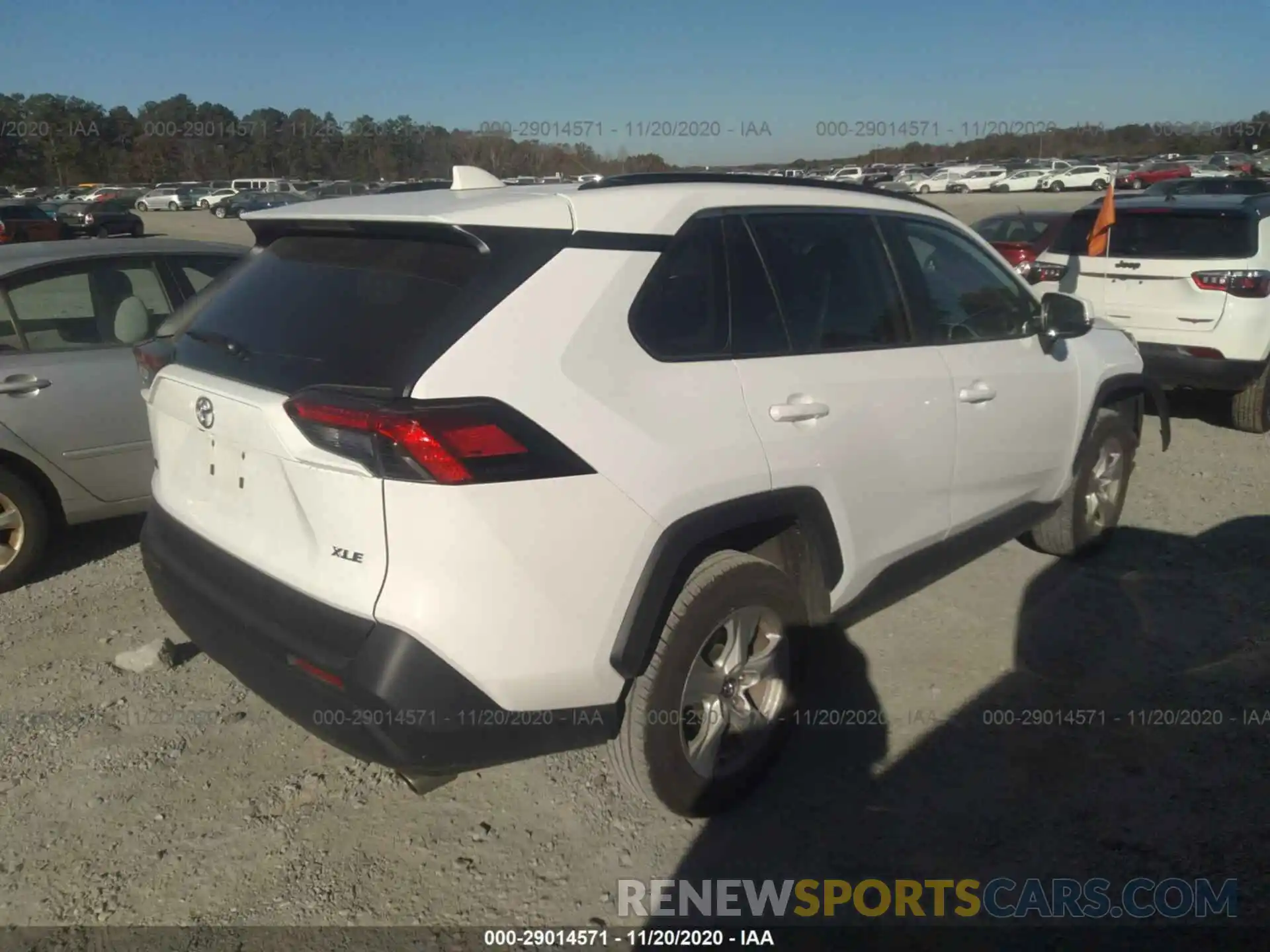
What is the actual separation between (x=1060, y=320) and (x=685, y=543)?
2.37 metres

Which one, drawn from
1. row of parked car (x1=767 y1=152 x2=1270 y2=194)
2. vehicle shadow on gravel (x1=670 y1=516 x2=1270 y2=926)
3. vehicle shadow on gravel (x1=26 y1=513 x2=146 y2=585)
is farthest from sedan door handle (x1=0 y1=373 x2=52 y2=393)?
row of parked car (x1=767 y1=152 x2=1270 y2=194)

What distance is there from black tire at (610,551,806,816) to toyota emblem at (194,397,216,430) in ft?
4.46

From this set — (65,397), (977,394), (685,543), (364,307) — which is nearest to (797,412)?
(685,543)

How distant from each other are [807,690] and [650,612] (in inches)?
57.1

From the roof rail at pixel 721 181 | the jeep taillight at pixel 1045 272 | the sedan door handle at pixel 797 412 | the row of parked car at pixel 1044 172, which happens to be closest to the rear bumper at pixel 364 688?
the sedan door handle at pixel 797 412

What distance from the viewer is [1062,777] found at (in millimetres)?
3133

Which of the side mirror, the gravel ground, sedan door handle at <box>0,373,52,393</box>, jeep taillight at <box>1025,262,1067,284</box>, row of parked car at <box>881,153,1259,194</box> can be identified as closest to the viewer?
the gravel ground

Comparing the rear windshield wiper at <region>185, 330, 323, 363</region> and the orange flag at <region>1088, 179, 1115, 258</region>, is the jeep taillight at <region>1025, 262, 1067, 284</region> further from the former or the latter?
the rear windshield wiper at <region>185, 330, 323, 363</region>

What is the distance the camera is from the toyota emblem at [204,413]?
2.54 metres

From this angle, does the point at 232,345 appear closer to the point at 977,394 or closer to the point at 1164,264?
the point at 977,394

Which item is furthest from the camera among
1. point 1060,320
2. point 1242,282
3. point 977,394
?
point 1242,282

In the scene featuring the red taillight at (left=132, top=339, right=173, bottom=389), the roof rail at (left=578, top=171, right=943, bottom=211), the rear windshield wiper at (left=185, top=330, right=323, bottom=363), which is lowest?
the red taillight at (left=132, top=339, right=173, bottom=389)

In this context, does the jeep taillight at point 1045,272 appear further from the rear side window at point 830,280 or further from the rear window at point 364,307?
the rear window at point 364,307

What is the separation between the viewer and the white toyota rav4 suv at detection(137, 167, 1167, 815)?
85.1 inches
